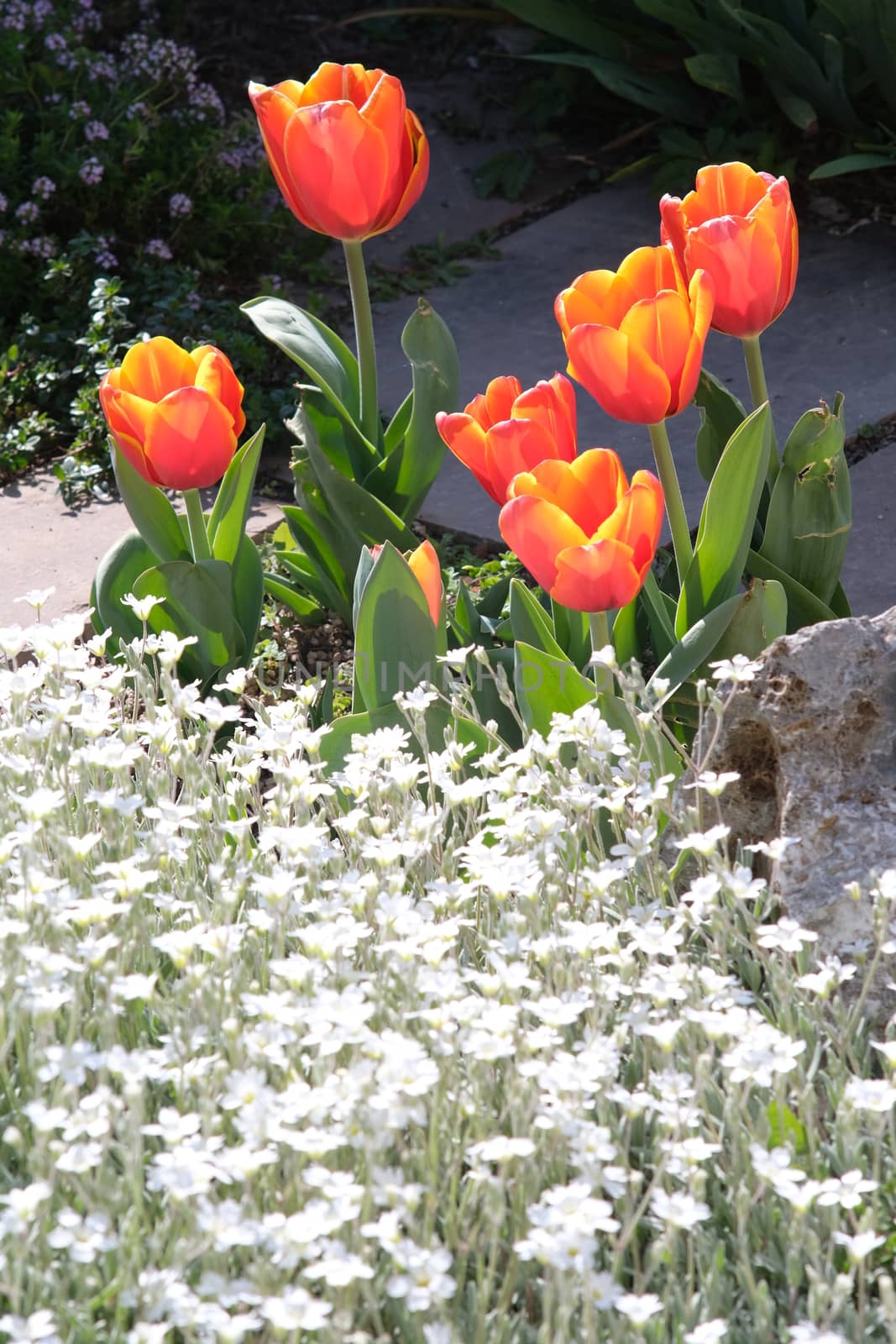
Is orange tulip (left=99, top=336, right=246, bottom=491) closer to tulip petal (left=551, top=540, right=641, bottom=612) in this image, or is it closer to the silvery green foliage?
the silvery green foliage

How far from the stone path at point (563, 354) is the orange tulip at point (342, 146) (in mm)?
929

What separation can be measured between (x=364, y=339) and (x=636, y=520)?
794mm

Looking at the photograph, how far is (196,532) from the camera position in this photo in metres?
2.31

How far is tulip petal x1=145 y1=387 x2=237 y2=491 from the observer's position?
2.07 meters

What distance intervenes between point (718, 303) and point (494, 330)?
1878 millimetres

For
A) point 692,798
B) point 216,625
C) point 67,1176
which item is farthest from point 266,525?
point 67,1176

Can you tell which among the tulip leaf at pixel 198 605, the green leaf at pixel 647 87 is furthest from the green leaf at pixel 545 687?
the green leaf at pixel 647 87

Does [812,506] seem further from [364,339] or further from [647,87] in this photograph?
[647,87]

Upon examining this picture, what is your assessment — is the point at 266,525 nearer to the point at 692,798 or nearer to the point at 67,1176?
the point at 692,798

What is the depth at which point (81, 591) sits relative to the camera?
2967 mm

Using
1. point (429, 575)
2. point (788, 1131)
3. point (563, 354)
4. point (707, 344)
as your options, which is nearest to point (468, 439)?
point (429, 575)

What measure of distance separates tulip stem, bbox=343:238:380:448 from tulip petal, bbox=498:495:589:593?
68cm

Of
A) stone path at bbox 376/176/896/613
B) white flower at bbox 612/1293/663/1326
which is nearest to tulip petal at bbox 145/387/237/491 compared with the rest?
stone path at bbox 376/176/896/613

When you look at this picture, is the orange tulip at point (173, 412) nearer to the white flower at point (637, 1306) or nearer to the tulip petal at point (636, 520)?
the tulip petal at point (636, 520)
